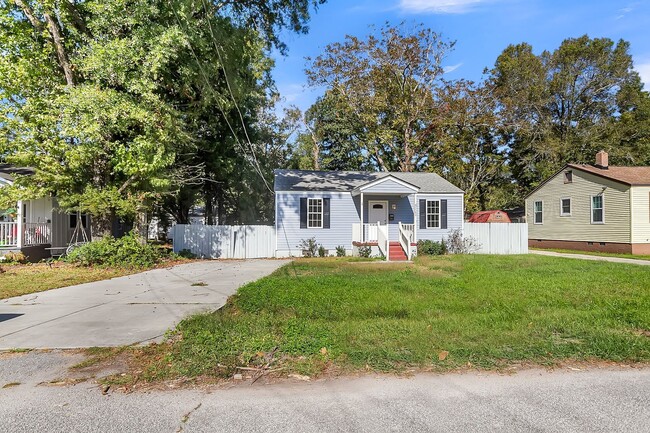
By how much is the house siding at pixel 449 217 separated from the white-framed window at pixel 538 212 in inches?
317

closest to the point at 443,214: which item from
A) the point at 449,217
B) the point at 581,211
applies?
the point at 449,217

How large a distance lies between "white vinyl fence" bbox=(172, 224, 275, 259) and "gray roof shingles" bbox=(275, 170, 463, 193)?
2477 mm

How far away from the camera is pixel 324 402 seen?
3320mm

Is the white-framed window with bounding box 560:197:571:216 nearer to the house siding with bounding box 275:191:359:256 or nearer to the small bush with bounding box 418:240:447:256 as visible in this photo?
the small bush with bounding box 418:240:447:256

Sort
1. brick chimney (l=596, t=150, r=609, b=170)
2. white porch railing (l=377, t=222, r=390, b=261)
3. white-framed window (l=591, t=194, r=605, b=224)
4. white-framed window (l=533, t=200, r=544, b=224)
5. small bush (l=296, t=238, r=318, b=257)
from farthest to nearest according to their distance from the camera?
white-framed window (l=533, t=200, r=544, b=224), brick chimney (l=596, t=150, r=609, b=170), white-framed window (l=591, t=194, r=605, b=224), small bush (l=296, t=238, r=318, b=257), white porch railing (l=377, t=222, r=390, b=261)

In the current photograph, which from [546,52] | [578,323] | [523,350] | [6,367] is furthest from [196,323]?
[546,52]

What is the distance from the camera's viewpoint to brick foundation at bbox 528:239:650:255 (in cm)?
1792

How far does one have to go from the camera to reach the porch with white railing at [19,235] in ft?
48.0

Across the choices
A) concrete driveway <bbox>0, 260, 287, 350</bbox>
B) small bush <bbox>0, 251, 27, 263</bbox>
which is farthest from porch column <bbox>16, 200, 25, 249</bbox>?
concrete driveway <bbox>0, 260, 287, 350</bbox>

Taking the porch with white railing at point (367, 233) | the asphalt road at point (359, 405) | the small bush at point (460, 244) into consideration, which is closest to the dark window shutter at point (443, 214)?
the small bush at point (460, 244)

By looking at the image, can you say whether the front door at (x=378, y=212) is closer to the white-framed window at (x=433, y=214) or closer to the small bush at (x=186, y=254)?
the white-framed window at (x=433, y=214)

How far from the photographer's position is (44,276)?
1078 centimetres

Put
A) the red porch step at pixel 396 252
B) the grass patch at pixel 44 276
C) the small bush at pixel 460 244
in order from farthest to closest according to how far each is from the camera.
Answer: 1. the small bush at pixel 460 244
2. the red porch step at pixel 396 252
3. the grass patch at pixel 44 276

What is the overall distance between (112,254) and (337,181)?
1085 cm
